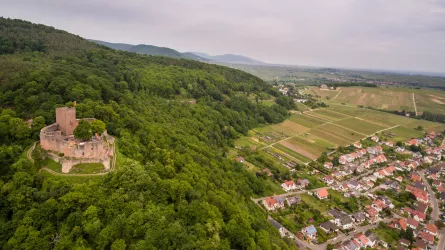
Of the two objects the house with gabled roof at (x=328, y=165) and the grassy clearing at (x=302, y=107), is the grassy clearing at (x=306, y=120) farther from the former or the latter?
the house with gabled roof at (x=328, y=165)

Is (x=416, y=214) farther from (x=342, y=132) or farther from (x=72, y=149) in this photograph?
(x=72, y=149)

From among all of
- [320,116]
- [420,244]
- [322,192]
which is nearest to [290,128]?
[320,116]

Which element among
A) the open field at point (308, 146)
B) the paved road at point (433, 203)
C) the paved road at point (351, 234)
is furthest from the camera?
the open field at point (308, 146)

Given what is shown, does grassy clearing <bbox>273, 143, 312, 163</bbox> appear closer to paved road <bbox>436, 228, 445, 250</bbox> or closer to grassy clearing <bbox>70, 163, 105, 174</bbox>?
paved road <bbox>436, 228, 445, 250</bbox>

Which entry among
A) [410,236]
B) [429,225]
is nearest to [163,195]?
[410,236]

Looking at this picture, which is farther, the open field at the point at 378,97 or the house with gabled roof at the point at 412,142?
the open field at the point at 378,97

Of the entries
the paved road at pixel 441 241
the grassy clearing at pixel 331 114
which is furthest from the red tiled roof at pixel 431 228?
the grassy clearing at pixel 331 114

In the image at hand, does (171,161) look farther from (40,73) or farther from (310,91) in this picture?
(310,91)
